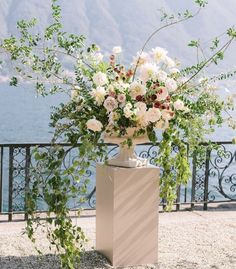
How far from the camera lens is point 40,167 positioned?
13.6ft

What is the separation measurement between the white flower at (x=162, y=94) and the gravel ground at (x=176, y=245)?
134cm

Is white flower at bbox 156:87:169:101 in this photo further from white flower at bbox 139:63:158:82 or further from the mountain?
the mountain

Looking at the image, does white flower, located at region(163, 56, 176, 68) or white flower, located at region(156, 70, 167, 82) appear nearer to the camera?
white flower, located at region(156, 70, 167, 82)

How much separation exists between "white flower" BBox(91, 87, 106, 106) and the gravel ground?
1289mm

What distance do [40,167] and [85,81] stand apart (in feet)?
2.50

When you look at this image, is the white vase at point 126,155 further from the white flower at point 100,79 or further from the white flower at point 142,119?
the white flower at point 100,79

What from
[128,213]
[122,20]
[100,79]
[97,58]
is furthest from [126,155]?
[122,20]

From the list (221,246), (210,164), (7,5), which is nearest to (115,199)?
(221,246)

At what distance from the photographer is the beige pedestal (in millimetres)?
4328

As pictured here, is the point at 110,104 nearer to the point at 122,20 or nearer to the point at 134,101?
the point at 134,101

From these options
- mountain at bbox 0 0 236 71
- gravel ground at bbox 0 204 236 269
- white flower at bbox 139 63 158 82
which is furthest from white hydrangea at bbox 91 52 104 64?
mountain at bbox 0 0 236 71

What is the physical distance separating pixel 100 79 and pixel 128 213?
103 cm

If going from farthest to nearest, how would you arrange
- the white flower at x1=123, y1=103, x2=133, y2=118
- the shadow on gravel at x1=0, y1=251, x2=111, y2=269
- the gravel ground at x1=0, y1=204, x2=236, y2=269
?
1. the gravel ground at x1=0, y1=204, x2=236, y2=269
2. the shadow on gravel at x1=0, y1=251, x2=111, y2=269
3. the white flower at x1=123, y1=103, x2=133, y2=118

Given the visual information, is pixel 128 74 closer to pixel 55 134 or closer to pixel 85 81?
pixel 85 81
